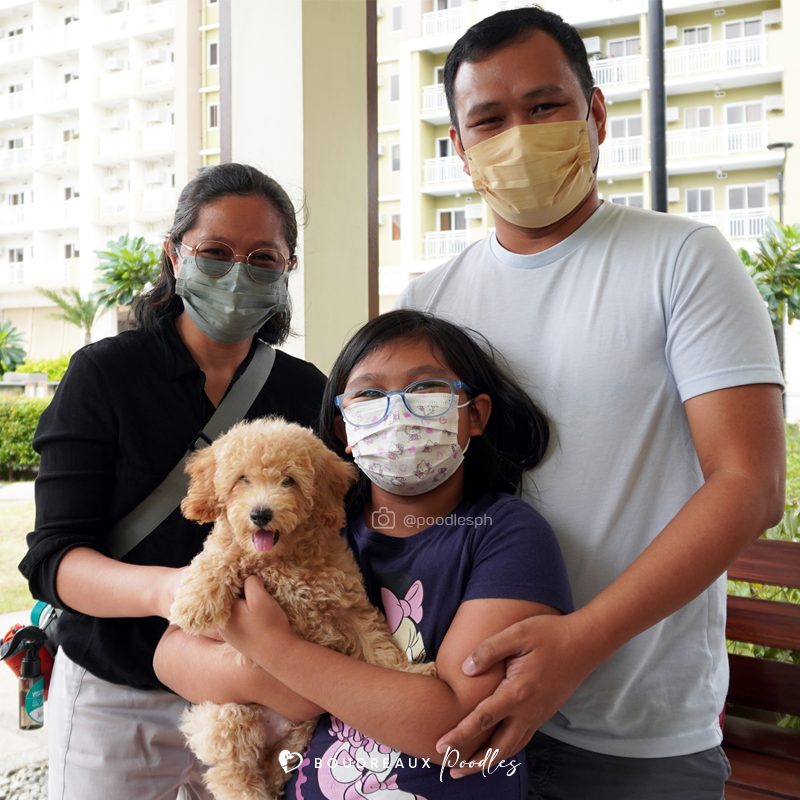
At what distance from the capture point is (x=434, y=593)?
133 centimetres

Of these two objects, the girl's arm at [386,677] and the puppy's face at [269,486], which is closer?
the girl's arm at [386,677]

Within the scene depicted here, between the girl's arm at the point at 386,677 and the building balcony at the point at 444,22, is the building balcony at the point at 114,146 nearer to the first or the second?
the building balcony at the point at 444,22

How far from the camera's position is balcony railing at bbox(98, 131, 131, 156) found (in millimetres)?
20516

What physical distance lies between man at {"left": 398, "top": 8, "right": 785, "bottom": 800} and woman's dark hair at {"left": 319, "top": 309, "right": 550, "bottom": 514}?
0.13ft

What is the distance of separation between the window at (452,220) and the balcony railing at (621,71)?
5.00 meters

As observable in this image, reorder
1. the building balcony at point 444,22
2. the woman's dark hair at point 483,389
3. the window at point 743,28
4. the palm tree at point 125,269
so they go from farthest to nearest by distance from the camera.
A: the building balcony at point 444,22
the window at point 743,28
the palm tree at point 125,269
the woman's dark hair at point 483,389

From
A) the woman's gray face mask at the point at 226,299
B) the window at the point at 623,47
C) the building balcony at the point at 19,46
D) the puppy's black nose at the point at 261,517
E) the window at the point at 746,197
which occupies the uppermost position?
the building balcony at the point at 19,46

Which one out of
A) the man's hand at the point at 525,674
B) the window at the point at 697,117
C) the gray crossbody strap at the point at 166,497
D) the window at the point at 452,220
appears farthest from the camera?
the window at the point at 452,220

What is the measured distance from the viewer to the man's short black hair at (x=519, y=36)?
146 cm

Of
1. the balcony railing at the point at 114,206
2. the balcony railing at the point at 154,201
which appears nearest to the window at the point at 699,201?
the balcony railing at the point at 154,201

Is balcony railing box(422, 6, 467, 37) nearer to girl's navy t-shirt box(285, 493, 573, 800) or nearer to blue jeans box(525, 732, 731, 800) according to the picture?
girl's navy t-shirt box(285, 493, 573, 800)

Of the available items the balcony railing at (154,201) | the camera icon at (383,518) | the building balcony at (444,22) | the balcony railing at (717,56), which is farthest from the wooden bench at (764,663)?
the balcony railing at (154,201)

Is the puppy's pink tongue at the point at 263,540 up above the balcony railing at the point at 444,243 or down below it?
below

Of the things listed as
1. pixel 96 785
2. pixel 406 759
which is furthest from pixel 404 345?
pixel 96 785
